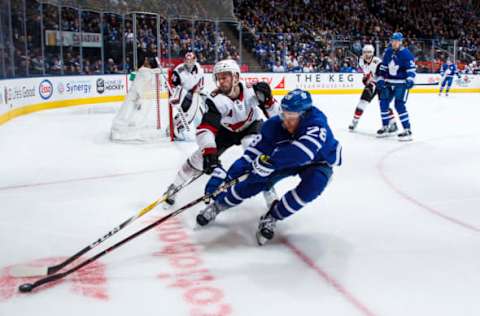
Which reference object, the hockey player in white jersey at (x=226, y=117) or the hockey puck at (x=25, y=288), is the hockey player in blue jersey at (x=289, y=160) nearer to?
the hockey player in white jersey at (x=226, y=117)

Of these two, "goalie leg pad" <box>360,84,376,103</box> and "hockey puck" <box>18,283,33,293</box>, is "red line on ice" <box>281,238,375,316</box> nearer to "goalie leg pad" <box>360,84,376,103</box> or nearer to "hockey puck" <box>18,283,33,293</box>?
"hockey puck" <box>18,283,33,293</box>

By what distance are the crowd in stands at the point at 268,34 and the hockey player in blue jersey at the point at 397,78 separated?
227 inches

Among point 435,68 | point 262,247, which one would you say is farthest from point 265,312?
point 435,68

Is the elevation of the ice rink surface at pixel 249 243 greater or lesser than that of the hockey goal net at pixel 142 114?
lesser

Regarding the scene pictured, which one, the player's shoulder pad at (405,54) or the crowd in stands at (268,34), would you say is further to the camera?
the crowd in stands at (268,34)

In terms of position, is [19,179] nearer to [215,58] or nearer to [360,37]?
[215,58]

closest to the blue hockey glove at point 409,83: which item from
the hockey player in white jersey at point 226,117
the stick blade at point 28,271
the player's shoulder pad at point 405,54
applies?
the player's shoulder pad at point 405,54

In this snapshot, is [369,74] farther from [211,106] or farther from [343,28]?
[343,28]

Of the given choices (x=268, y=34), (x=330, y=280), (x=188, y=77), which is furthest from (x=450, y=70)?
(x=330, y=280)

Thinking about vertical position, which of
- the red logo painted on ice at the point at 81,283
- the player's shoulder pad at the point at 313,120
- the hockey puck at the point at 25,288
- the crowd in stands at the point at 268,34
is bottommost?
the red logo painted on ice at the point at 81,283

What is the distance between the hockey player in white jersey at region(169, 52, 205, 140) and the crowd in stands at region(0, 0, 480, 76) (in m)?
3.28

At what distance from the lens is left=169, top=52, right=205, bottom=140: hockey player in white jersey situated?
6156 mm

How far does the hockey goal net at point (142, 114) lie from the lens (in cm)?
636

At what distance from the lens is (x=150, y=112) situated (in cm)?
678
